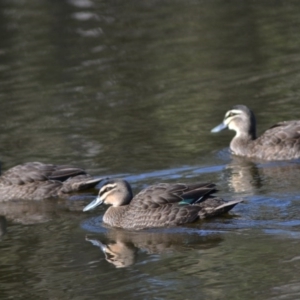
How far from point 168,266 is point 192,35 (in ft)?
55.3

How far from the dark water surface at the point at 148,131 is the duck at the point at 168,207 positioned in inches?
6.2

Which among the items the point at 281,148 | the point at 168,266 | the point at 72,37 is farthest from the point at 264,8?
the point at 168,266

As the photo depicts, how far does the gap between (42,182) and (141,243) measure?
10.7ft

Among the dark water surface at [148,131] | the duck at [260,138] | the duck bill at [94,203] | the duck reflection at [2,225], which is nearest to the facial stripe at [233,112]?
the duck at [260,138]

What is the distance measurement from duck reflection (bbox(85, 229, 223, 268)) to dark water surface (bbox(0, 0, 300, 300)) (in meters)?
0.03

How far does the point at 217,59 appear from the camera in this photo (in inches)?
955

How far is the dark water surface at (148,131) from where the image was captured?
1100cm

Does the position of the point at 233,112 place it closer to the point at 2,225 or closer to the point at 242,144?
the point at 242,144

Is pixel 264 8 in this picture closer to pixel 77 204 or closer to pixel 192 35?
pixel 192 35

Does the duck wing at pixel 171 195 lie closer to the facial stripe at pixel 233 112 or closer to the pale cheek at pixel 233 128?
the pale cheek at pixel 233 128

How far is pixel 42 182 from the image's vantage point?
49.9 ft

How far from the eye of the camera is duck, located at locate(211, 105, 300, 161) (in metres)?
15.9

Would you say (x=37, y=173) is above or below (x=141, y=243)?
above

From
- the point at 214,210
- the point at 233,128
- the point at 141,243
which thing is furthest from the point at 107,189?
the point at 233,128
